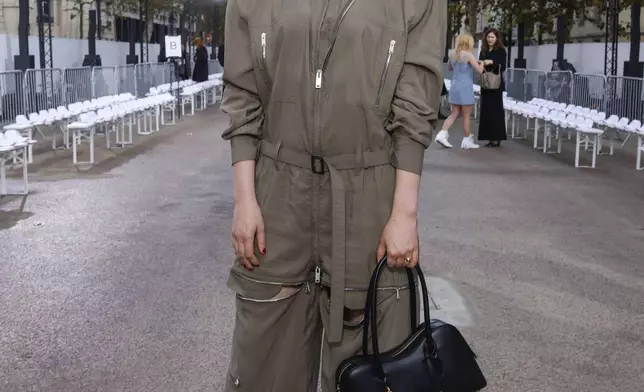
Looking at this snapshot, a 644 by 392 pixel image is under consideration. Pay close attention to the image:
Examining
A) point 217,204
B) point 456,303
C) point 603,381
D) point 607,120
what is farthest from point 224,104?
point 607,120

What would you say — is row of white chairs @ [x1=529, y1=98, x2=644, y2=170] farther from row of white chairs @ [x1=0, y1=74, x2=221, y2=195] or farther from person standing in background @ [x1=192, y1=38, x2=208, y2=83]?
person standing in background @ [x1=192, y1=38, x2=208, y2=83]

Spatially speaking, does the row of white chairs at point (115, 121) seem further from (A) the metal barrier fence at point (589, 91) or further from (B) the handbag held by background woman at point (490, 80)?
(A) the metal barrier fence at point (589, 91)

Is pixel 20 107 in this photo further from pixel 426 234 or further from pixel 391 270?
pixel 391 270

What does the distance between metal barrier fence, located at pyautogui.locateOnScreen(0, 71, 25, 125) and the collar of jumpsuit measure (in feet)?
50.2

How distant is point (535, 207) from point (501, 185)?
1923 mm

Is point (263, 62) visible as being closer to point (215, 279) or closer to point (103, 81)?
point (215, 279)

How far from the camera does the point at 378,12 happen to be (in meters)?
2.82

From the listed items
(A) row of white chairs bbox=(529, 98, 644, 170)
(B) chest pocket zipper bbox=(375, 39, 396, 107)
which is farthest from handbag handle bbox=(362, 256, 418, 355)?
(A) row of white chairs bbox=(529, 98, 644, 170)

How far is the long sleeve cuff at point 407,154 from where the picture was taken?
2.85 meters

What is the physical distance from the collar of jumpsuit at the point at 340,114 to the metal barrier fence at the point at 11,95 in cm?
1529

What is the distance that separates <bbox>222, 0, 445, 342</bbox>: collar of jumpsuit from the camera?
111 inches

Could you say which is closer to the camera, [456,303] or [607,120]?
[456,303]

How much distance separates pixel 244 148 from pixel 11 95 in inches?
628

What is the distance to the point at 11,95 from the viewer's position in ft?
59.2
